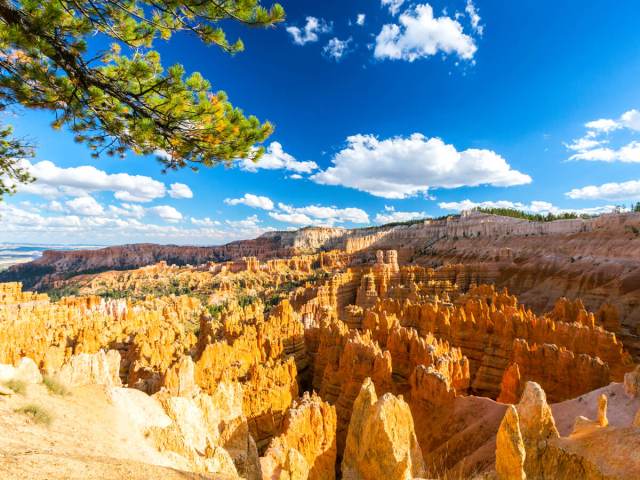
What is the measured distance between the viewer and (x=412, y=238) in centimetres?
11475

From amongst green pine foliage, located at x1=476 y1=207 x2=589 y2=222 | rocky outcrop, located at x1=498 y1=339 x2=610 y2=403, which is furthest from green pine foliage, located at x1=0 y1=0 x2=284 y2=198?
green pine foliage, located at x1=476 y1=207 x2=589 y2=222

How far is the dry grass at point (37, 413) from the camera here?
20.0 feet

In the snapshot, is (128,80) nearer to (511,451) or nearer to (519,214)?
(511,451)

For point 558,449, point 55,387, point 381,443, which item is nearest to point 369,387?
point 381,443

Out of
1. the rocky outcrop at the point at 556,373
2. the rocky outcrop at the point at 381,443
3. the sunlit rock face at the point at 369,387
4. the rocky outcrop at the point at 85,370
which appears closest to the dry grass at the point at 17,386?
the sunlit rock face at the point at 369,387

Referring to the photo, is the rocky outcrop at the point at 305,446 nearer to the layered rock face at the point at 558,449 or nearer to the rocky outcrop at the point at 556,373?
the layered rock face at the point at 558,449

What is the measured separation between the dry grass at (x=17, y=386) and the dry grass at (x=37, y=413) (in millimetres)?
918

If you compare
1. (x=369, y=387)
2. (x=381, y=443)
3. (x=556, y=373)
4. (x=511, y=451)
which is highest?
(x=511, y=451)

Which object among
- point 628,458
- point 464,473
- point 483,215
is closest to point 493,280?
point 464,473

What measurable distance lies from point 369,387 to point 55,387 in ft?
27.5

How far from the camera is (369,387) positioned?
10.1 m

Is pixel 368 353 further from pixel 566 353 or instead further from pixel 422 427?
pixel 566 353

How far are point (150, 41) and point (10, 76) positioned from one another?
283 cm

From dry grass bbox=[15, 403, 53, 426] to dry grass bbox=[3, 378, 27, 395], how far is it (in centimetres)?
92
